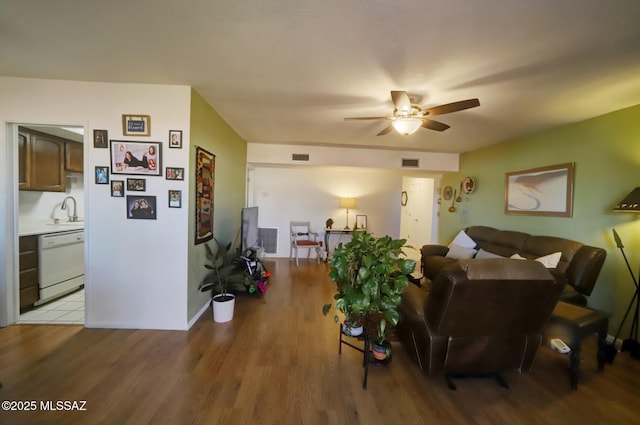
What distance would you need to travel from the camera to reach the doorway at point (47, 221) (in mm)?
2441

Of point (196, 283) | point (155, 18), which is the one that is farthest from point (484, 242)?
point (155, 18)

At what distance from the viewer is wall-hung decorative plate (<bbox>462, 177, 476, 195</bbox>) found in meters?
4.41

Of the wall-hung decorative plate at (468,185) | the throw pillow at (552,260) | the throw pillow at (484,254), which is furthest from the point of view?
the wall-hung decorative plate at (468,185)

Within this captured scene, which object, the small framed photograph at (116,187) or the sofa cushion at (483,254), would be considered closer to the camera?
the small framed photograph at (116,187)

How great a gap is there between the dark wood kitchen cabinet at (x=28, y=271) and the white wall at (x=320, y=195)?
331cm

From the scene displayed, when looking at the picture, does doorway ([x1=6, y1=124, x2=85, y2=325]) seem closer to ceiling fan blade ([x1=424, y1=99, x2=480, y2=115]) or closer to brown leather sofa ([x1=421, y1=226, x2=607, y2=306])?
ceiling fan blade ([x1=424, y1=99, x2=480, y2=115])

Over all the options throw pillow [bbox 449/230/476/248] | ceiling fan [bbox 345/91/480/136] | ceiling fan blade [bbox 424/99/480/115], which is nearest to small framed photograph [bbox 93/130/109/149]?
ceiling fan [bbox 345/91/480/136]

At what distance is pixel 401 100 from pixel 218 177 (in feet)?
7.53

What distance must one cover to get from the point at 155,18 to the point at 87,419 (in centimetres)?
234

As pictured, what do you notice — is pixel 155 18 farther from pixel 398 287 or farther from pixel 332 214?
pixel 332 214

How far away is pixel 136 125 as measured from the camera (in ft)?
7.63

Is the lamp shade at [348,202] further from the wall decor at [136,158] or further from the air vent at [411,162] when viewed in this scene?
the wall decor at [136,158]

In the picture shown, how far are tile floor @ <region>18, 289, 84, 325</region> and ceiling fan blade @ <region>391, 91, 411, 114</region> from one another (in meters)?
3.60

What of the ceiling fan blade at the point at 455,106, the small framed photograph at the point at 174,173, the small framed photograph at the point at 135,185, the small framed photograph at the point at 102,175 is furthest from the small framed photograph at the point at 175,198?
the ceiling fan blade at the point at 455,106
